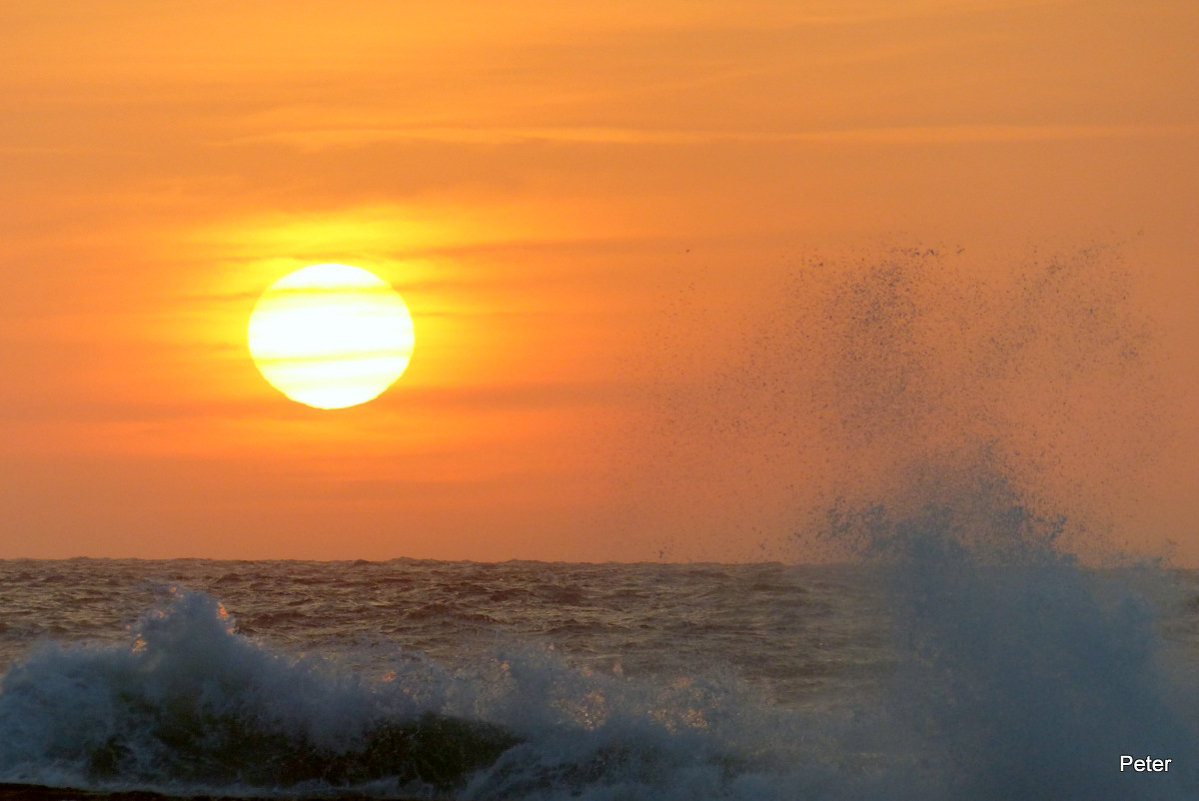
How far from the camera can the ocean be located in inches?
538

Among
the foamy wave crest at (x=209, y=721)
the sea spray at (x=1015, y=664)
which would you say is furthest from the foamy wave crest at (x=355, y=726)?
the sea spray at (x=1015, y=664)

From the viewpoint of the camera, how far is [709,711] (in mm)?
15797

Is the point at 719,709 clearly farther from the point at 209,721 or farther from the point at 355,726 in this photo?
the point at 209,721

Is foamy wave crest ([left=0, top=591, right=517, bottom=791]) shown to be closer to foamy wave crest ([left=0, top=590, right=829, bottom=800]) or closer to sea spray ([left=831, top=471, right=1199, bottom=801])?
foamy wave crest ([left=0, top=590, right=829, bottom=800])

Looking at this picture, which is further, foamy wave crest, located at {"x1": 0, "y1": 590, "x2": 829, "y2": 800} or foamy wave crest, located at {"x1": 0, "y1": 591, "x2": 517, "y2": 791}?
foamy wave crest, located at {"x1": 0, "y1": 591, "x2": 517, "y2": 791}

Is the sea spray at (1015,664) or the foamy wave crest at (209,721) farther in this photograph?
the foamy wave crest at (209,721)

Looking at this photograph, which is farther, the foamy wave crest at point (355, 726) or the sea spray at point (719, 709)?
the foamy wave crest at point (355, 726)

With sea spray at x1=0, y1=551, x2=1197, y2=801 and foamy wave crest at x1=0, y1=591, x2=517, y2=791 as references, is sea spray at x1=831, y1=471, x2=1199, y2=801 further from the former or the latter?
foamy wave crest at x1=0, y1=591, x2=517, y2=791

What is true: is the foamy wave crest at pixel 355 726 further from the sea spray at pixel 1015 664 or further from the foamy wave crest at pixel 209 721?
the sea spray at pixel 1015 664

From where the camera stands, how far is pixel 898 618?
15.9m

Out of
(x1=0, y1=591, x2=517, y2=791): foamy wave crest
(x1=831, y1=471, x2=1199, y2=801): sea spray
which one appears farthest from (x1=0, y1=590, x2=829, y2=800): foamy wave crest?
(x1=831, y1=471, x2=1199, y2=801): sea spray

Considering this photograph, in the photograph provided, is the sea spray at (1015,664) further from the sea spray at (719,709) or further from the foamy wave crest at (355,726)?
the foamy wave crest at (355,726)

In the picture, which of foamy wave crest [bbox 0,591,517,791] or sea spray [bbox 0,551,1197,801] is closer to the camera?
sea spray [bbox 0,551,1197,801]

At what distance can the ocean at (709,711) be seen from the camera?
1366 centimetres
